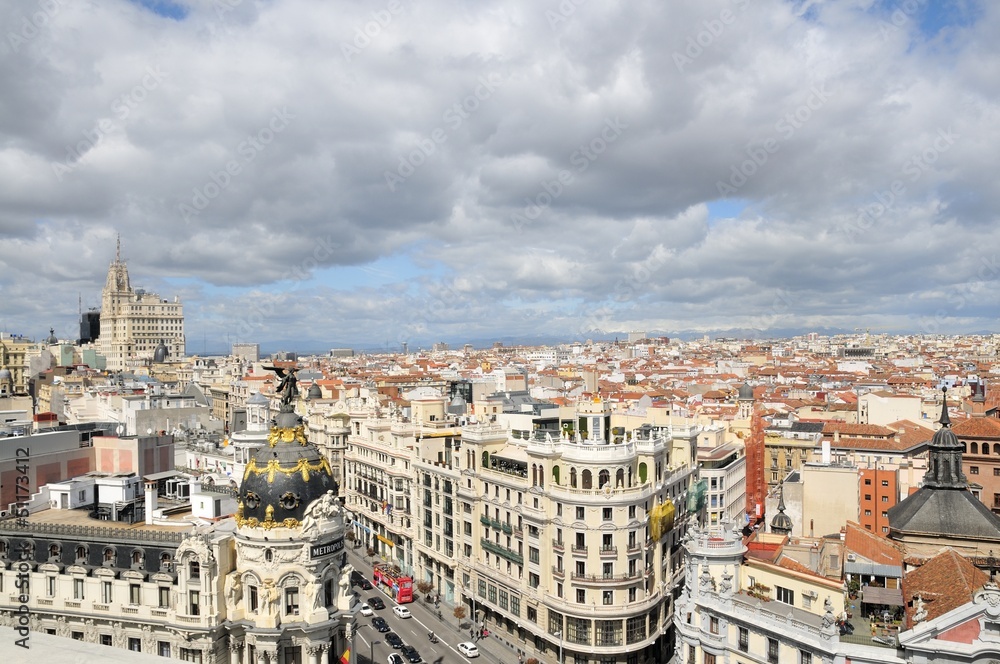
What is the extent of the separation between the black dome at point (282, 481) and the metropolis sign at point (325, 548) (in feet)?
6.26

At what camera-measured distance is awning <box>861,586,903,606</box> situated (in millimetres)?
40281

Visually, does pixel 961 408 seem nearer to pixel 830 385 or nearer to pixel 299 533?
pixel 830 385

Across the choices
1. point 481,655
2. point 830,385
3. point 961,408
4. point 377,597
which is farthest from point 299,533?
point 830,385

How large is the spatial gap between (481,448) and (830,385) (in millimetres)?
151796

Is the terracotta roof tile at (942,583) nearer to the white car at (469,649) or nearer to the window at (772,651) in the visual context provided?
the window at (772,651)

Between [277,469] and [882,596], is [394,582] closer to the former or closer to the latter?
[277,469]

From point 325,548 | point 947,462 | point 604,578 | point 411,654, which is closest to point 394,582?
point 411,654

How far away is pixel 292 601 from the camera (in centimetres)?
4438

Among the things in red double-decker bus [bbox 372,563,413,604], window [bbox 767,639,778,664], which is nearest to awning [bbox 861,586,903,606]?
window [bbox 767,639,778,664]

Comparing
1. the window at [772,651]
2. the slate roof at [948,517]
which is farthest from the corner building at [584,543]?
the window at [772,651]

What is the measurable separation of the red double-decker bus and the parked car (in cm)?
1317

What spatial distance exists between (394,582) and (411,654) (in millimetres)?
17323

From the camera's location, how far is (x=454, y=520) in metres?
77.7

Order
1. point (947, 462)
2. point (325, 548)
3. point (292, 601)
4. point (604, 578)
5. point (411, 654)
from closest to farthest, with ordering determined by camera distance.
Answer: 1. point (292, 601)
2. point (325, 548)
3. point (947, 462)
4. point (604, 578)
5. point (411, 654)
